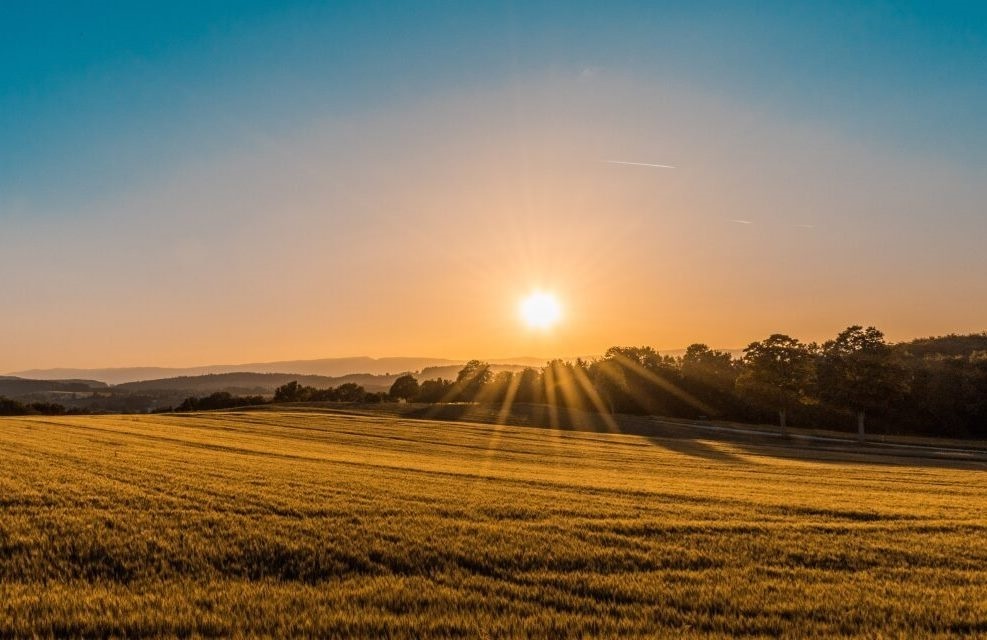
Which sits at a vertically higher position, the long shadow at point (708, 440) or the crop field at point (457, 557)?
the crop field at point (457, 557)

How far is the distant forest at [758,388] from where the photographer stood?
61812 millimetres

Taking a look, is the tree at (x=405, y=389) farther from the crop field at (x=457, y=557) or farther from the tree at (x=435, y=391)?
the crop field at (x=457, y=557)

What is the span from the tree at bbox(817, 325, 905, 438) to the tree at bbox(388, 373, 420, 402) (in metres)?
63.0

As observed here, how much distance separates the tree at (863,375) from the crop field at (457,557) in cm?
4676

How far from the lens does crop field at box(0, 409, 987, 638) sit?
678cm

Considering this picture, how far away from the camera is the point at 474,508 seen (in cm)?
1286

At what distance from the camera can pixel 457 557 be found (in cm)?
906

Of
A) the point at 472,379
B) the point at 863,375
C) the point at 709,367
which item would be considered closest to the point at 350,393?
the point at 472,379

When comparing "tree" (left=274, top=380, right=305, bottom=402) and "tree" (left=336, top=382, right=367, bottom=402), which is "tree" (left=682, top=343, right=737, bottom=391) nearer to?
"tree" (left=336, top=382, right=367, bottom=402)

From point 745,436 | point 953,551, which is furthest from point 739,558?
point 745,436

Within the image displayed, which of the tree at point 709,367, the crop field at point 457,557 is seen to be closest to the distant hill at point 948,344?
the tree at point 709,367

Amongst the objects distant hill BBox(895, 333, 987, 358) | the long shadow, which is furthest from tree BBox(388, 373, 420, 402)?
distant hill BBox(895, 333, 987, 358)

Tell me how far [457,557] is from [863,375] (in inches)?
2503

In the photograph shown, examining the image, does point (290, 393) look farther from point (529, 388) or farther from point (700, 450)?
point (700, 450)
